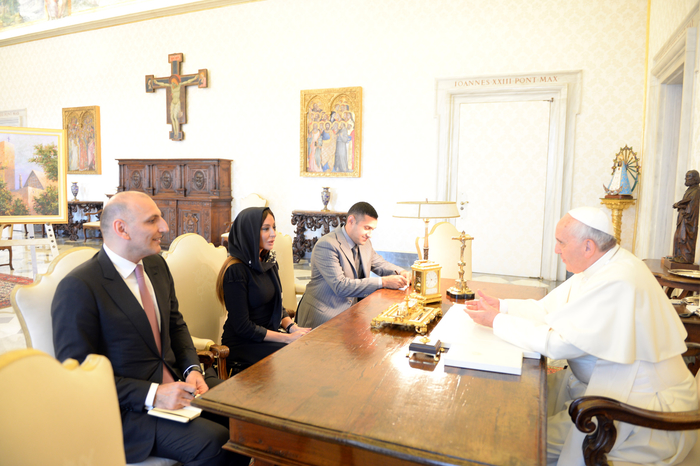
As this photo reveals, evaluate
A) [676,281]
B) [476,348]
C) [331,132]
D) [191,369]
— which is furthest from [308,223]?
[476,348]

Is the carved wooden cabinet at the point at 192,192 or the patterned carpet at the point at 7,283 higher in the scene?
the carved wooden cabinet at the point at 192,192

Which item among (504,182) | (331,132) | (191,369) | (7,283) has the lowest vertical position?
(7,283)

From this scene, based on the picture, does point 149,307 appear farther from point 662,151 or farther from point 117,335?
point 662,151

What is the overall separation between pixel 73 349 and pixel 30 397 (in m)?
1.05

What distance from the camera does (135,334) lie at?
2.07 meters

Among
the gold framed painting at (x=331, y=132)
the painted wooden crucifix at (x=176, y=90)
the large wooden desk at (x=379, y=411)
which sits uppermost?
the painted wooden crucifix at (x=176, y=90)

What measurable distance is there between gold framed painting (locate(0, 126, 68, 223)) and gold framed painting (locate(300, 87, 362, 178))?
183 inches

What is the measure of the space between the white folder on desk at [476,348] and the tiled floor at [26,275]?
3.85 meters

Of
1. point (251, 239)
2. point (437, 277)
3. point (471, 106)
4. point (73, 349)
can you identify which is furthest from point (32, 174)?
point (471, 106)

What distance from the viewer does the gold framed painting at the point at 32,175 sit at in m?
5.45

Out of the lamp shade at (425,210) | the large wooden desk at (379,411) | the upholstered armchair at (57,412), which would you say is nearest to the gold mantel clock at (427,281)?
the lamp shade at (425,210)

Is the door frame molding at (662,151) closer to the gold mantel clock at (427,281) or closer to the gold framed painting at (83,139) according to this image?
the gold mantel clock at (427,281)

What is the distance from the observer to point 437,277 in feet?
10.1

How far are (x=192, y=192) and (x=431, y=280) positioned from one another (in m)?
8.17
